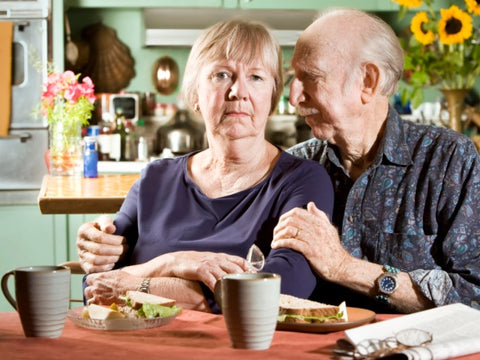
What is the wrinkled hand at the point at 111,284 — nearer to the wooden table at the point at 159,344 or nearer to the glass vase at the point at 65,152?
the wooden table at the point at 159,344

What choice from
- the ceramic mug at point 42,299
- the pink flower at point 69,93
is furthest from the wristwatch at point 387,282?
the pink flower at point 69,93

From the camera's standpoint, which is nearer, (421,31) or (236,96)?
(236,96)

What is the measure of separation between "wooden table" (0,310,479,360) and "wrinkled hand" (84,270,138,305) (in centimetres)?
34

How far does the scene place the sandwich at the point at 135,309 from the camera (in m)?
1.36

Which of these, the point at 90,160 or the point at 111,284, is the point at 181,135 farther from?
the point at 111,284

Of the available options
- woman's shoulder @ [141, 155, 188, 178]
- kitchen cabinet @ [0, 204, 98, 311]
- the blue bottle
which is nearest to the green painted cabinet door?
kitchen cabinet @ [0, 204, 98, 311]

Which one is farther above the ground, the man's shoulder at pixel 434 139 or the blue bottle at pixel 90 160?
the man's shoulder at pixel 434 139

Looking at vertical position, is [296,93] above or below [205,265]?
above

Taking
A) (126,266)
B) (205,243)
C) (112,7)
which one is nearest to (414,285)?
(205,243)

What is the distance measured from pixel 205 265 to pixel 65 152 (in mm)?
2401

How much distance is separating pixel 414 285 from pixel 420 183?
28cm

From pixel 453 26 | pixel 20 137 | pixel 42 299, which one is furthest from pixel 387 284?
pixel 20 137

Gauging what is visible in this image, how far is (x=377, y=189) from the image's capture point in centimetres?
194

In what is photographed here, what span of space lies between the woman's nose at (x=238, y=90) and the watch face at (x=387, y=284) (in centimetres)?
53
